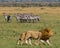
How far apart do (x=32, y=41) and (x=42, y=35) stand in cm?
137

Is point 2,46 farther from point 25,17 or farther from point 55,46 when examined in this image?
point 25,17

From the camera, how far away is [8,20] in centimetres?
3725

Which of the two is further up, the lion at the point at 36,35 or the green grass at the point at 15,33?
the lion at the point at 36,35

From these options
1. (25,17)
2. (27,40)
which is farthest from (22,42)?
(25,17)

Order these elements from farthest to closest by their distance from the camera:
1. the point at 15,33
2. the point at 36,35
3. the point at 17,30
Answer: the point at 17,30 < the point at 15,33 < the point at 36,35

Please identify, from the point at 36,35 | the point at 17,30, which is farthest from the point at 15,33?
the point at 36,35

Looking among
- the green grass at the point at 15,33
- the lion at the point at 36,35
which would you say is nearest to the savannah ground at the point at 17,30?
the green grass at the point at 15,33

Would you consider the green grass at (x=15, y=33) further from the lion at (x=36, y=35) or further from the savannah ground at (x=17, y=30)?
the lion at (x=36, y=35)

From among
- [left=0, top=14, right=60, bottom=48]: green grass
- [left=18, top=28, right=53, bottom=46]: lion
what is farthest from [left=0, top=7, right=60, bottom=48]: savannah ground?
[left=18, top=28, right=53, bottom=46]: lion

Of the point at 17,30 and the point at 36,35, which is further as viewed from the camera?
the point at 17,30

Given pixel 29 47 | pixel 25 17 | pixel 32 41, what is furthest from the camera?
pixel 25 17

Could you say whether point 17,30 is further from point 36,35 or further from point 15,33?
point 36,35

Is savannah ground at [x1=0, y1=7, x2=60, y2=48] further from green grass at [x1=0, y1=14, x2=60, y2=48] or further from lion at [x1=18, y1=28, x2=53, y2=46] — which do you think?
lion at [x1=18, y1=28, x2=53, y2=46]

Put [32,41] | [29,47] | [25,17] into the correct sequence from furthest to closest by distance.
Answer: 1. [25,17]
2. [32,41]
3. [29,47]
